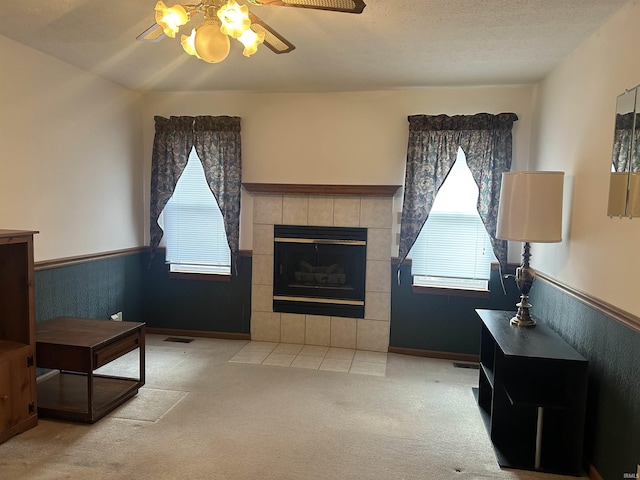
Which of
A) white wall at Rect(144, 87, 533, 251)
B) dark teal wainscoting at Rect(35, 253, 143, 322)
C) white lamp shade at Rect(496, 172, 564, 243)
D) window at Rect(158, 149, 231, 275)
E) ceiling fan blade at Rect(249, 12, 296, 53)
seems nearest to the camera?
ceiling fan blade at Rect(249, 12, 296, 53)

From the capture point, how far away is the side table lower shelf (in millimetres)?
2715

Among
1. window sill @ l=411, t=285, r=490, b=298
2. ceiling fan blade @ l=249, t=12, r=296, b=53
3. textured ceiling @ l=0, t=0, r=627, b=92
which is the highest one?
textured ceiling @ l=0, t=0, r=627, b=92

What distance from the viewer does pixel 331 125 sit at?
4.25 m

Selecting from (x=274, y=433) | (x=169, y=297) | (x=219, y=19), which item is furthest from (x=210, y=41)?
(x=169, y=297)

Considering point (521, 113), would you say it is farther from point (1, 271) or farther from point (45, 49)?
point (1, 271)

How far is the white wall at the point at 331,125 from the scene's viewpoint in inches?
157

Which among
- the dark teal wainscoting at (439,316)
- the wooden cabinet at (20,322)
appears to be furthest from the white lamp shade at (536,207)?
the wooden cabinet at (20,322)

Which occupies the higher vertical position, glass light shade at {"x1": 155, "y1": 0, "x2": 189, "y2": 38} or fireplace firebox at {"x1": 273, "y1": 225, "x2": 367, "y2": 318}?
glass light shade at {"x1": 155, "y1": 0, "x2": 189, "y2": 38}

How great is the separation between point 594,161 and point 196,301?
3.76 meters

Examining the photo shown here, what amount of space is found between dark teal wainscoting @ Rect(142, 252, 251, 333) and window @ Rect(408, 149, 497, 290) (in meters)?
1.85

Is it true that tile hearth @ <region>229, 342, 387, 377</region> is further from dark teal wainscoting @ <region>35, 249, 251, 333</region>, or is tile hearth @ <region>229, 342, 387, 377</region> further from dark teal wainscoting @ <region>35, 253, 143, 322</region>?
dark teal wainscoting @ <region>35, 253, 143, 322</region>

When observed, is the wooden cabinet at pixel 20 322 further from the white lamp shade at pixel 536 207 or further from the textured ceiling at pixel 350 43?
the white lamp shade at pixel 536 207

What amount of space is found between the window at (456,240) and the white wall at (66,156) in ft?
9.77

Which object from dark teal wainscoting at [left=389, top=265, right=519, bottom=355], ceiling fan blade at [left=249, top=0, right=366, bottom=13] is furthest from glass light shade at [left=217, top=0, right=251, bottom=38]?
Result: dark teal wainscoting at [left=389, top=265, right=519, bottom=355]
